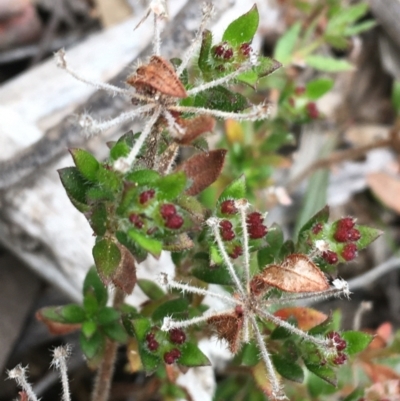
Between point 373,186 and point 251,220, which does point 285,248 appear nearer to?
point 251,220

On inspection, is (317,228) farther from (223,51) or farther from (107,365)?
(107,365)

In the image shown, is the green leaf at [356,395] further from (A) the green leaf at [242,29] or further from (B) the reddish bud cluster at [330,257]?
(A) the green leaf at [242,29]

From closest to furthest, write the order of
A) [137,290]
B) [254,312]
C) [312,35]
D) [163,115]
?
1. [163,115]
2. [254,312]
3. [137,290]
4. [312,35]

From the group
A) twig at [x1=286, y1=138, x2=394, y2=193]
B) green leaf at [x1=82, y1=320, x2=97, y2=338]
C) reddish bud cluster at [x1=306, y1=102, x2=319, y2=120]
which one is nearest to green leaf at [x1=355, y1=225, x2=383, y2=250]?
green leaf at [x1=82, y1=320, x2=97, y2=338]

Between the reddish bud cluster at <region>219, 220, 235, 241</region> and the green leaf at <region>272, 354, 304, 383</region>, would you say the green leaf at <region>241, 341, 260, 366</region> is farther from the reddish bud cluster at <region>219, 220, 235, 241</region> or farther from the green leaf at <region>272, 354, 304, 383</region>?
the reddish bud cluster at <region>219, 220, 235, 241</region>

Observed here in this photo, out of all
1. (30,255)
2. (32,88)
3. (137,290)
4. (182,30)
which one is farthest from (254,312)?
(32,88)
